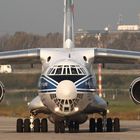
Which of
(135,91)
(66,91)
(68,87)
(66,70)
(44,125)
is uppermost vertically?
(66,70)

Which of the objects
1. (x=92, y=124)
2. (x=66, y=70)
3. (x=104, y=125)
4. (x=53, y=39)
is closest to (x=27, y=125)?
(x=92, y=124)

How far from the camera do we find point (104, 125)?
23188mm

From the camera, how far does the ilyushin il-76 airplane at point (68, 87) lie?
20516 mm

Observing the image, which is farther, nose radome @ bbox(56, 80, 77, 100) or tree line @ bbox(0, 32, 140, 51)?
tree line @ bbox(0, 32, 140, 51)

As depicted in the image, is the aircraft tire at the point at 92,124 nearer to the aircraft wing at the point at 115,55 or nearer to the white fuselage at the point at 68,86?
the white fuselage at the point at 68,86

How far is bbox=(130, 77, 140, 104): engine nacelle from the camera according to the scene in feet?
75.3

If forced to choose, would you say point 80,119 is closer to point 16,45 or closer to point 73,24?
point 73,24

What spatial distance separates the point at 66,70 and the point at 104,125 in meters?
2.95

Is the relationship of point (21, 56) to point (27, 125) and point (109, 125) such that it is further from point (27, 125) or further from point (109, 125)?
point (109, 125)

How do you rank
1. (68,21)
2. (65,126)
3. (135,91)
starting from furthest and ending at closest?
(68,21) < (135,91) < (65,126)

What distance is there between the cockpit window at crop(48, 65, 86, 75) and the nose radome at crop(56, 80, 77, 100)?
0.72 metres

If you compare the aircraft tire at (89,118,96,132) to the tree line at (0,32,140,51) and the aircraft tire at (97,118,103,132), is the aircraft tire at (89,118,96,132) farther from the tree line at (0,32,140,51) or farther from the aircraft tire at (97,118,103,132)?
the tree line at (0,32,140,51)

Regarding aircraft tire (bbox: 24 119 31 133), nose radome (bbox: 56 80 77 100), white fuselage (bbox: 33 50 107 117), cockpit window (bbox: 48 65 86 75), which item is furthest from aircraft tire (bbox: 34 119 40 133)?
nose radome (bbox: 56 80 77 100)

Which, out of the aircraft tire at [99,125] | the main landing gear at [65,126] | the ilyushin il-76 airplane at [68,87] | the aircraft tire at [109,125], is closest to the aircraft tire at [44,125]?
the ilyushin il-76 airplane at [68,87]
